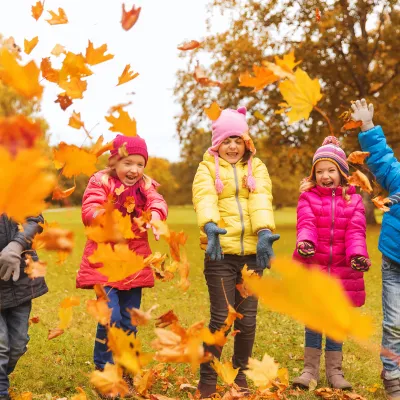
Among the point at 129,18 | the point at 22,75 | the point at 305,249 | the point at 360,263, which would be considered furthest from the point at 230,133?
the point at 22,75

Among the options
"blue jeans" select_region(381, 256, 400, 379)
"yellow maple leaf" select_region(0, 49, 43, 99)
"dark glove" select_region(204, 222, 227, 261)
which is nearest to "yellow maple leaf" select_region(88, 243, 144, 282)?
"yellow maple leaf" select_region(0, 49, 43, 99)

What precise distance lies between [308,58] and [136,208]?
50.0 feet

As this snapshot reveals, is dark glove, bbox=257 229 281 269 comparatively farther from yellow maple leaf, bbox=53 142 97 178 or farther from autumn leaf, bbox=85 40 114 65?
autumn leaf, bbox=85 40 114 65

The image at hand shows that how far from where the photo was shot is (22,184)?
94 cm

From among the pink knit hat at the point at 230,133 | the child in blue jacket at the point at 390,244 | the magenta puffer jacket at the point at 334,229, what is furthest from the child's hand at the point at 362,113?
the pink knit hat at the point at 230,133

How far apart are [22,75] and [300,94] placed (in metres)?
0.87

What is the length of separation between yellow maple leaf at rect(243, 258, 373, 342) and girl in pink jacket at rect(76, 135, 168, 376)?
242cm

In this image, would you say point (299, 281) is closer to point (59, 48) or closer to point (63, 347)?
point (59, 48)

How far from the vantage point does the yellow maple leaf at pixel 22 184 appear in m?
0.95

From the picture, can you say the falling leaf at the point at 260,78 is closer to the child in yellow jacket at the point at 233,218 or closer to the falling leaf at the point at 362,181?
the falling leaf at the point at 362,181

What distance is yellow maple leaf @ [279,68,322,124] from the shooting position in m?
1.66

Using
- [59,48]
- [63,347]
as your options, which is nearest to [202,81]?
[59,48]

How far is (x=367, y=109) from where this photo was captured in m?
3.18

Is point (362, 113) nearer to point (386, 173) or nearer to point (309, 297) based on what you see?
point (386, 173)
